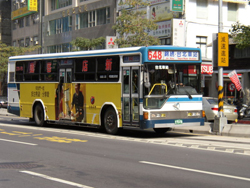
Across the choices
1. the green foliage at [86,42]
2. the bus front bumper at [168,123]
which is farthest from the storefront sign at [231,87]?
the bus front bumper at [168,123]

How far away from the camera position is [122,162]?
1020 cm

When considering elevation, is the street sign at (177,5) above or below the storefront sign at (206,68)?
above

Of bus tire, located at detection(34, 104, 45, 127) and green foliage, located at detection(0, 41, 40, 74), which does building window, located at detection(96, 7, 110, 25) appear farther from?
bus tire, located at detection(34, 104, 45, 127)

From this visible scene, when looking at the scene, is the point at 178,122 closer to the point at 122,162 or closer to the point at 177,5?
the point at 122,162

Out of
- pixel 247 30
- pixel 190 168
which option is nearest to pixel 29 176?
pixel 190 168

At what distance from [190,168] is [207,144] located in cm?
471

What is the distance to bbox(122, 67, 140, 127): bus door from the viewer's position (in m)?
15.4

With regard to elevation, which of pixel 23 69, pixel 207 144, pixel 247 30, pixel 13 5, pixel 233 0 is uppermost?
pixel 13 5

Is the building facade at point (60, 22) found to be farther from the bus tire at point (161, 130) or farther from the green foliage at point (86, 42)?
the bus tire at point (161, 130)

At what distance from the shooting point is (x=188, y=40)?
3650 cm

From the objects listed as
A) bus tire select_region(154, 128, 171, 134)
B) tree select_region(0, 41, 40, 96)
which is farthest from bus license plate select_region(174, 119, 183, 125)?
tree select_region(0, 41, 40, 96)

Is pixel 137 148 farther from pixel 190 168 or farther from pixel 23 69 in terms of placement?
pixel 23 69

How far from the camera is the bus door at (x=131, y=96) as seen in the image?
50.5 ft

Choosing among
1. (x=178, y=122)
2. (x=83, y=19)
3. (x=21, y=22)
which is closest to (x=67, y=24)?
(x=83, y=19)
